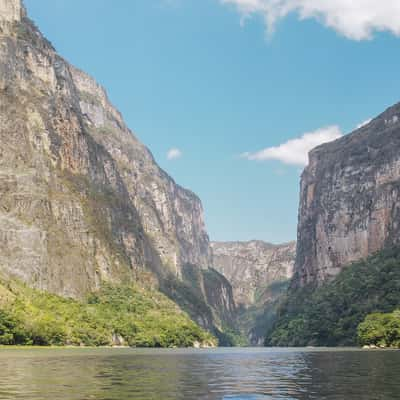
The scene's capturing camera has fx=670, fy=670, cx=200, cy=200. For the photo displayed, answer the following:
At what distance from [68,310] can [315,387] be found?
15921cm

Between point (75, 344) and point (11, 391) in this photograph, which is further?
point (75, 344)

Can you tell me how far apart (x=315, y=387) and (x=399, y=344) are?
109571mm

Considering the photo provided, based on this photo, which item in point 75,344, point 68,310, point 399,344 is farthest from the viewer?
point 68,310

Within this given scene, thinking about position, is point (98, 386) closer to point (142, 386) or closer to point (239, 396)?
point (142, 386)

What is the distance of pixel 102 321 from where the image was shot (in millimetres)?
197000

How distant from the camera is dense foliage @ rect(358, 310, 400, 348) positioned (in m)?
147

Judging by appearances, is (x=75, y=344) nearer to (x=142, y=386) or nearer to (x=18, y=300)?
(x=18, y=300)

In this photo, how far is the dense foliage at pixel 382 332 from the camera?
483 feet

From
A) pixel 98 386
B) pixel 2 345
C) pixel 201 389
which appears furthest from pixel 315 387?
pixel 2 345

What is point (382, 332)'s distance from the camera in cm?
15175

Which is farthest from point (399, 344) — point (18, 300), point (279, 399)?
point (279, 399)

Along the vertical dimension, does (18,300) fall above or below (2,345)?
above

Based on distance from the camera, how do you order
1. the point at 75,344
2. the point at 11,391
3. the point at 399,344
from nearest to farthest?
the point at 11,391, the point at 399,344, the point at 75,344

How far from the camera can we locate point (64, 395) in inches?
1253
